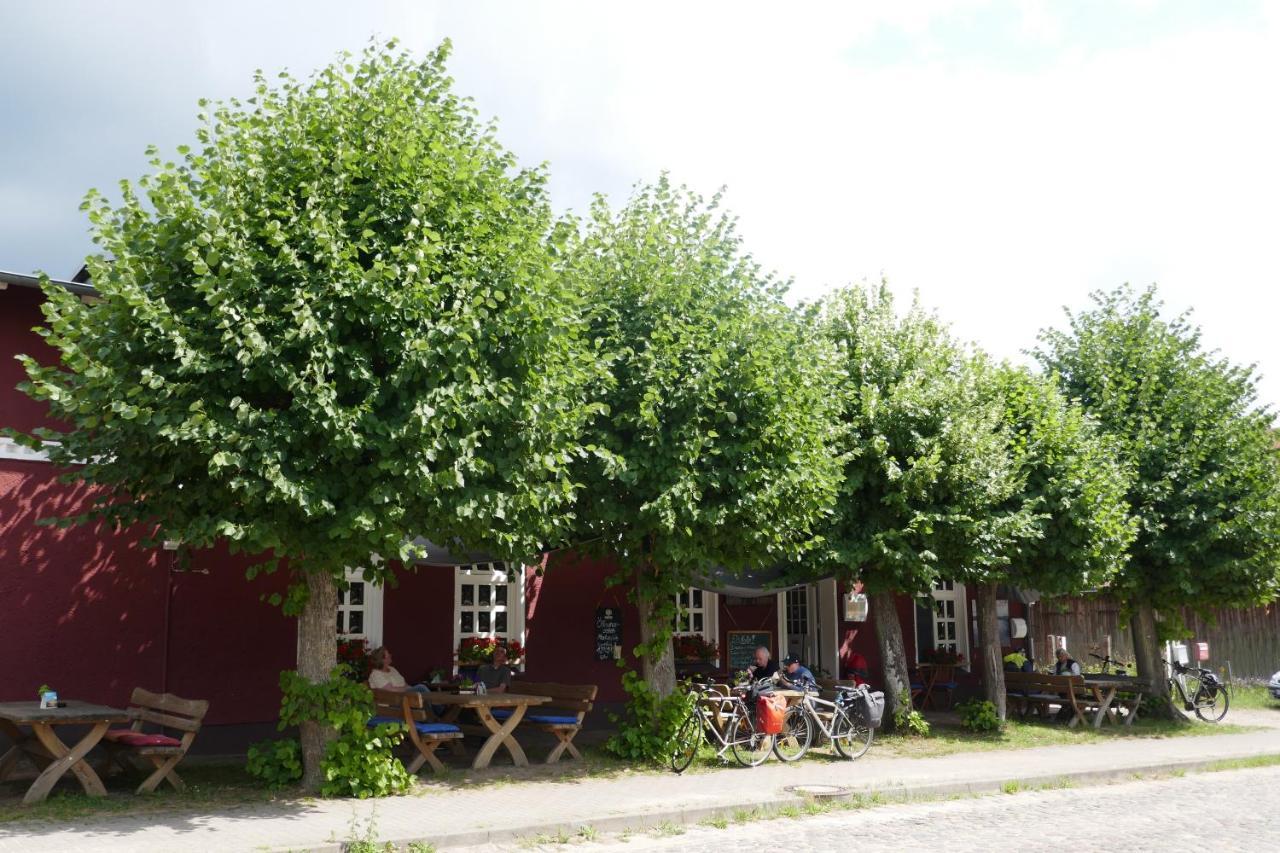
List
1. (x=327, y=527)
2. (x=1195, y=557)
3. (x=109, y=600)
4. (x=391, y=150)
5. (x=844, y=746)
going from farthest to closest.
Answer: (x=1195, y=557) → (x=844, y=746) → (x=109, y=600) → (x=391, y=150) → (x=327, y=527)

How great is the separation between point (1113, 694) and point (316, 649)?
44.6ft

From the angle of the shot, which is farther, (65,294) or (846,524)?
(846,524)

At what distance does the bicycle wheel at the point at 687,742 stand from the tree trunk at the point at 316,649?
13.1 feet

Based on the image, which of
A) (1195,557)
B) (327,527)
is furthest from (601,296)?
(1195,557)

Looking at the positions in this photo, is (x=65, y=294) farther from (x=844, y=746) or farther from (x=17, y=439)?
(x=844, y=746)

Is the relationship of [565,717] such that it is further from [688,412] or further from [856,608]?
[856,608]

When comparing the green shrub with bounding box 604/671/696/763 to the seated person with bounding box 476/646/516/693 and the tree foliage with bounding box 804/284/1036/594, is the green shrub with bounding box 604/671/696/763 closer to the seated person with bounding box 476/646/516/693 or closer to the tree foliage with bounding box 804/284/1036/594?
the seated person with bounding box 476/646/516/693

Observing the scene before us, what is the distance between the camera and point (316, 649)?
10.6 meters

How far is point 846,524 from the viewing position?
15.5 meters

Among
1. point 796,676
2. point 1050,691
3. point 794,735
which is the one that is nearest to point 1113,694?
point 1050,691

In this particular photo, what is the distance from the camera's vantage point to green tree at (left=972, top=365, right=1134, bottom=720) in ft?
53.8

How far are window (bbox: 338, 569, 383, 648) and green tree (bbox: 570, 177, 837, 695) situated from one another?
376 cm

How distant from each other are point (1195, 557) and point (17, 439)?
17.5 meters

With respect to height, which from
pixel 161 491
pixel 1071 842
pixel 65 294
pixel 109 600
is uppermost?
pixel 65 294
